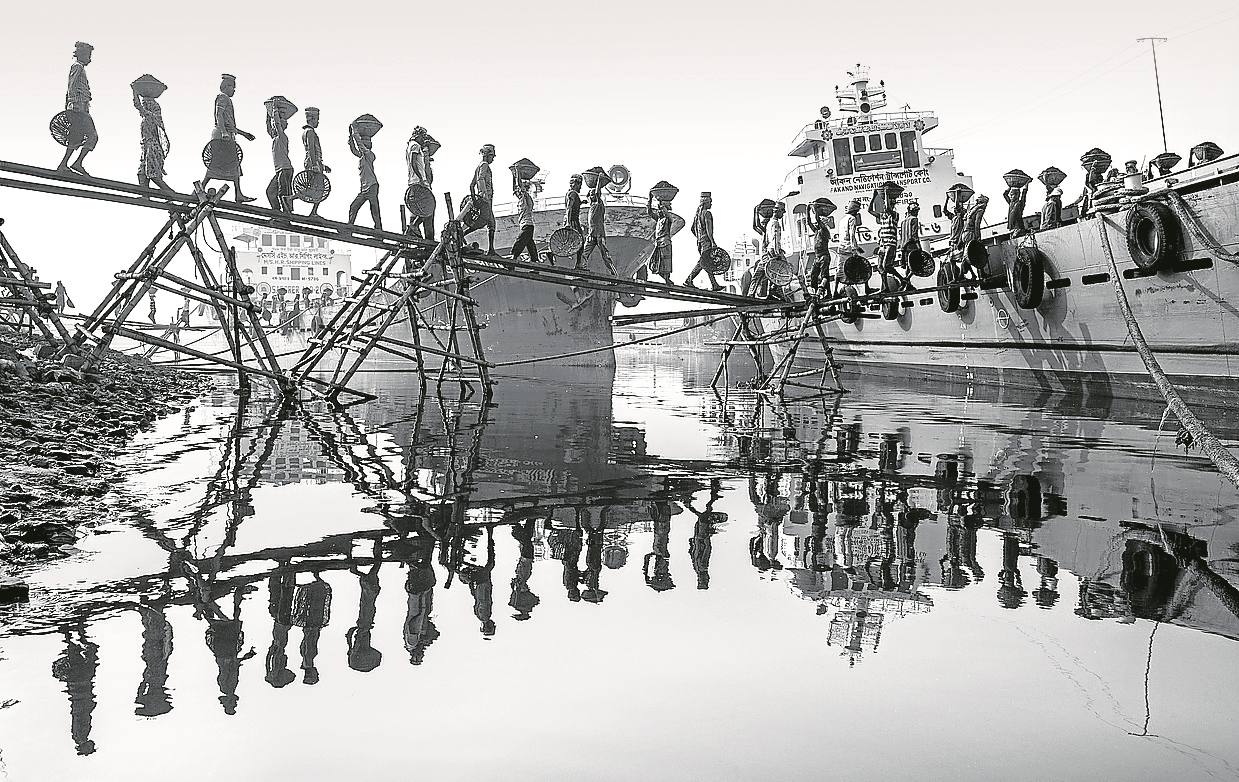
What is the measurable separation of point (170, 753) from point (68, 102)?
1239 cm

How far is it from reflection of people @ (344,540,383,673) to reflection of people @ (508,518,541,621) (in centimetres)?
55

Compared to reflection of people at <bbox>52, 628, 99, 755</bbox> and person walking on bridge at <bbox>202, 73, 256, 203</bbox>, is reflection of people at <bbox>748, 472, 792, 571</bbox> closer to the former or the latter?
reflection of people at <bbox>52, 628, 99, 755</bbox>

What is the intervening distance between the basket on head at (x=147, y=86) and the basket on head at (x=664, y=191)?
9302 mm

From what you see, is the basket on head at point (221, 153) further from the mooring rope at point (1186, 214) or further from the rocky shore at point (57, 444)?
the mooring rope at point (1186, 214)

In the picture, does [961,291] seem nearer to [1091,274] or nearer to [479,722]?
[1091,274]

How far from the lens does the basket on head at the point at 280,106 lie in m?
14.4

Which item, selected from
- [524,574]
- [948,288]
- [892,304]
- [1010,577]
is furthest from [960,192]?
[524,574]

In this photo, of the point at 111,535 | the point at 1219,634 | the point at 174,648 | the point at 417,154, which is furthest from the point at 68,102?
the point at 1219,634

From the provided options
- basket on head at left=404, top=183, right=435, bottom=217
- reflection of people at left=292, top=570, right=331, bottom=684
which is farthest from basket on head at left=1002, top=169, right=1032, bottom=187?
reflection of people at left=292, top=570, right=331, bottom=684

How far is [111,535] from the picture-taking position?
4.77 m

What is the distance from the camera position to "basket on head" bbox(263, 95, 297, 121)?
14.4 metres

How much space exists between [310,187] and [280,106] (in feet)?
4.33

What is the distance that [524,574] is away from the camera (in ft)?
14.3

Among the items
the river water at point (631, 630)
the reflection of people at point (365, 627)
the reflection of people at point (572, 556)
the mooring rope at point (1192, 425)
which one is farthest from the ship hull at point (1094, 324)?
the reflection of people at point (365, 627)
